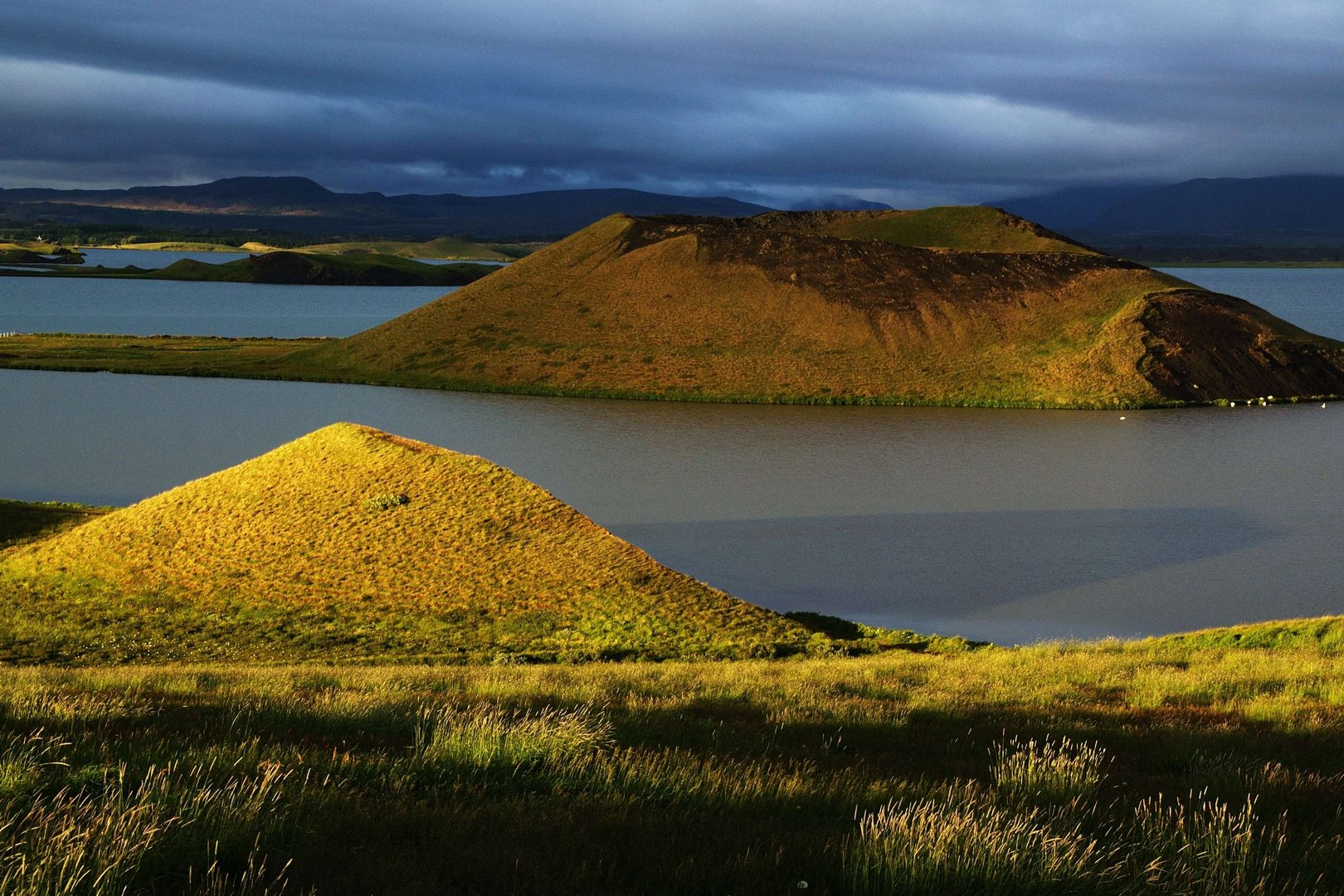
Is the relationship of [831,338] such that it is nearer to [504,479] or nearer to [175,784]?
[504,479]

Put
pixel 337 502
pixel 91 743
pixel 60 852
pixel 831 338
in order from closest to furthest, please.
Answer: pixel 60 852
pixel 91 743
pixel 337 502
pixel 831 338

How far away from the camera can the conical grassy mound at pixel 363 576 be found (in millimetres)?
21422

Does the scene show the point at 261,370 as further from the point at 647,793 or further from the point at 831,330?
the point at 647,793

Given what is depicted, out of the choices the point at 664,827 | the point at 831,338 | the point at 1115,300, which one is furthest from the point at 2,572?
the point at 1115,300

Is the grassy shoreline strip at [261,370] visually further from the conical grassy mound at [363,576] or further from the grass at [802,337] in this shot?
the conical grassy mound at [363,576]

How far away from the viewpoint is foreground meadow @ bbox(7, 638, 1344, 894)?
5406 mm

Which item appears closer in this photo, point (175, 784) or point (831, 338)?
point (175, 784)

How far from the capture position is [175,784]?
623 centimetres

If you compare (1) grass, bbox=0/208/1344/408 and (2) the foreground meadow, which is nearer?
(2) the foreground meadow

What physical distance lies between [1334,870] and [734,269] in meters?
83.4

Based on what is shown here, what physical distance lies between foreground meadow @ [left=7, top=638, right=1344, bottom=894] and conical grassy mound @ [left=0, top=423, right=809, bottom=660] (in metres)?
9.15

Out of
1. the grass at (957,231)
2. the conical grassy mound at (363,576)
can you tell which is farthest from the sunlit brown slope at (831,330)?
the conical grassy mound at (363,576)

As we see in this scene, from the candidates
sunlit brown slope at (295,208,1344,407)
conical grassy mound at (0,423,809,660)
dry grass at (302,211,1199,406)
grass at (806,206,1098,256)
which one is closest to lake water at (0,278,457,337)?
dry grass at (302,211,1199,406)

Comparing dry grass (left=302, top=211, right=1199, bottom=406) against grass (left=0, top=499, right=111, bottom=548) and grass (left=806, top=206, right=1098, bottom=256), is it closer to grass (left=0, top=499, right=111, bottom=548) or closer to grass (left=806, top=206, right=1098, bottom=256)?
grass (left=806, top=206, right=1098, bottom=256)
